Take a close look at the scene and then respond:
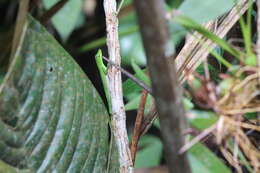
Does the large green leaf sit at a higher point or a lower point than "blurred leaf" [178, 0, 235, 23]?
lower

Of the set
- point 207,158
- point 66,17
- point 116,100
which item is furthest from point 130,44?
point 207,158

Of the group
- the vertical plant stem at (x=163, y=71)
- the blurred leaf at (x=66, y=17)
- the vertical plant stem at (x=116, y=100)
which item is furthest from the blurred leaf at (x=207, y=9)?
the blurred leaf at (x=66, y=17)

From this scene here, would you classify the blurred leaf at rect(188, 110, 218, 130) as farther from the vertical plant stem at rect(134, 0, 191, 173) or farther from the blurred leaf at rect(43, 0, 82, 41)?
the blurred leaf at rect(43, 0, 82, 41)

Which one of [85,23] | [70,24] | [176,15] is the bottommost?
[176,15]

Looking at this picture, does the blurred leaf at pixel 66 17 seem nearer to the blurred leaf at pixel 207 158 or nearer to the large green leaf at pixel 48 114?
the large green leaf at pixel 48 114

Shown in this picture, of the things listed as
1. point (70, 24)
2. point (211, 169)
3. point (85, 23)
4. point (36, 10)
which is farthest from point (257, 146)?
point (85, 23)

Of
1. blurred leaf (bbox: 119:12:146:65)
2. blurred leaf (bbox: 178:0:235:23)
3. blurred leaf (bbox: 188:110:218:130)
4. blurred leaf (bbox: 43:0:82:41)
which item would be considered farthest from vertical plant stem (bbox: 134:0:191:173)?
blurred leaf (bbox: 119:12:146:65)

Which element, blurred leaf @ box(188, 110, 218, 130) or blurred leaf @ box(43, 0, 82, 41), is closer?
blurred leaf @ box(188, 110, 218, 130)

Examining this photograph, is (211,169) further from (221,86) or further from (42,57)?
(42,57)
